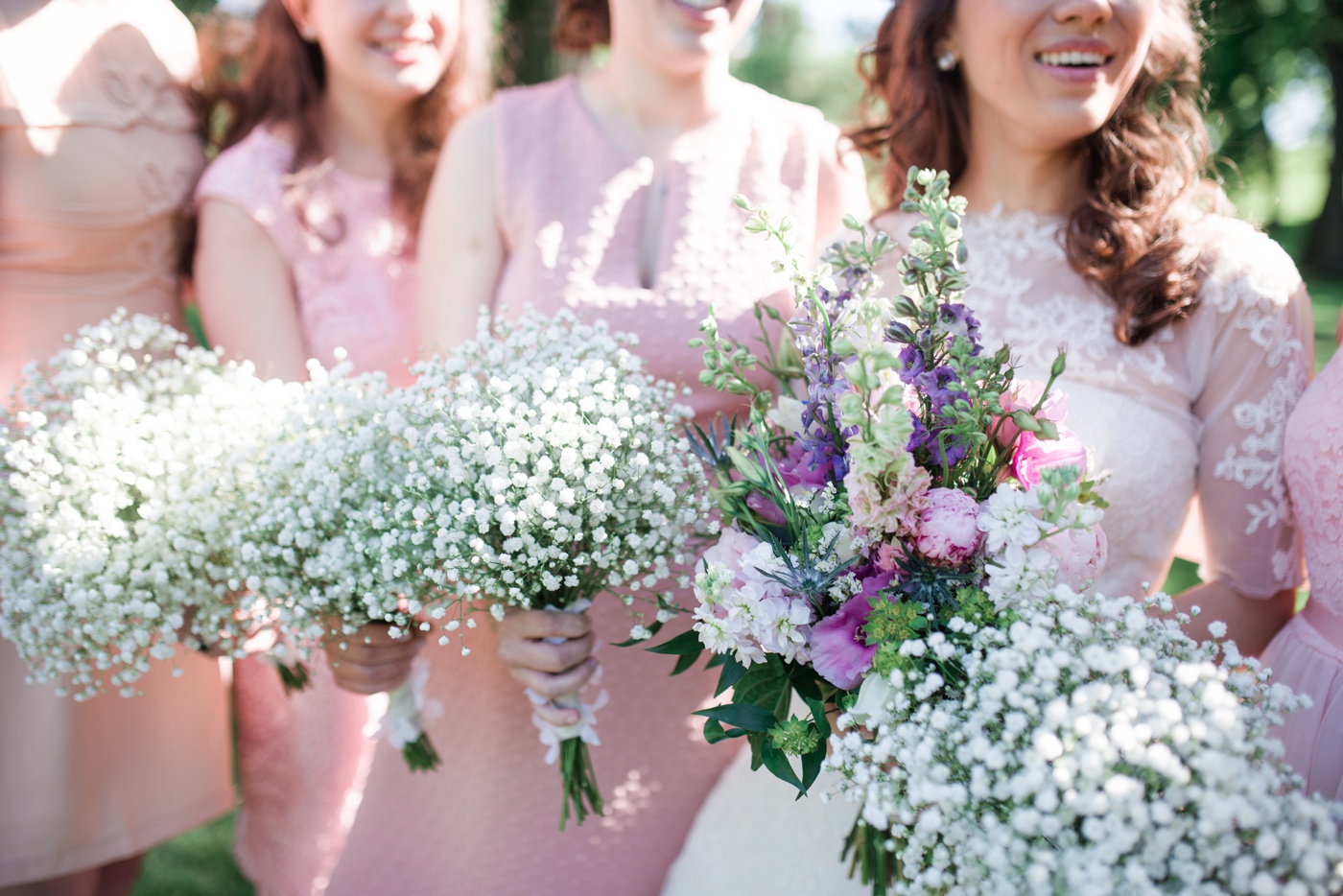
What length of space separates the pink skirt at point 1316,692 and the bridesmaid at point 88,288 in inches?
104

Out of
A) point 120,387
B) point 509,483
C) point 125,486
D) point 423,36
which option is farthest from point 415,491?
point 423,36

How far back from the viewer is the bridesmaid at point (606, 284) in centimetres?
250

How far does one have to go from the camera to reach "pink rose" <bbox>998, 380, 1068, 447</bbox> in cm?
152

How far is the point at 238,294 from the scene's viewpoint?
2783mm

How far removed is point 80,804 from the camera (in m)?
2.51

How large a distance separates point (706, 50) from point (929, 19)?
1.78 ft

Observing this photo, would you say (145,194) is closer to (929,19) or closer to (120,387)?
(120,387)

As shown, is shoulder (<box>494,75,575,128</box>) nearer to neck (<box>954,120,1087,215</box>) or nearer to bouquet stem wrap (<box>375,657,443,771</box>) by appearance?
neck (<box>954,120,1087,215</box>)

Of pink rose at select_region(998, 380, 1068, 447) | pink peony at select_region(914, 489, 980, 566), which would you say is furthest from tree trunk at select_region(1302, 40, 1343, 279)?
pink peony at select_region(914, 489, 980, 566)

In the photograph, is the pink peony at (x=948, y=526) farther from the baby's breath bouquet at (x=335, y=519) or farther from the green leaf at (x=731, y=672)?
the baby's breath bouquet at (x=335, y=519)

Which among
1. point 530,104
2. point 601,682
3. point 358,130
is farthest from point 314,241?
point 601,682

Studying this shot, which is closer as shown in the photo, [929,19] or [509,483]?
[509,483]

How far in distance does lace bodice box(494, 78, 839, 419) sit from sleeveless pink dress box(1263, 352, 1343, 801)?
3.84ft

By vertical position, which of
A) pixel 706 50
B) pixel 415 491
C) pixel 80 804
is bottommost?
pixel 80 804
